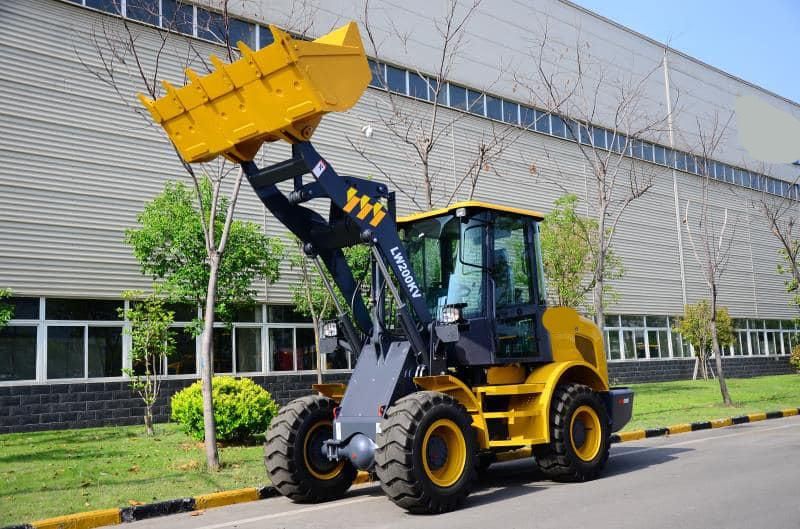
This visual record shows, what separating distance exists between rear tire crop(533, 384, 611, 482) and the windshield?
1.45 metres

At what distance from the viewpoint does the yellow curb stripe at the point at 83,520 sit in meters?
7.25

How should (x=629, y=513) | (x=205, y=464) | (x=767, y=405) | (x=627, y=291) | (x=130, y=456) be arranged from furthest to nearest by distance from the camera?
(x=627, y=291), (x=767, y=405), (x=130, y=456), (x=205, y=464), (x=629, y=513)

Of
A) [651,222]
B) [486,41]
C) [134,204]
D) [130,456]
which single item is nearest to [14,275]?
[134,204]

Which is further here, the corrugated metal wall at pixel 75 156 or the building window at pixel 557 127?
the building window at pixel 557 127

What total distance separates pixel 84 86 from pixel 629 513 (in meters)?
17.2

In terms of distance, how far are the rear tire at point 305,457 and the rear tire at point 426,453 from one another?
1253 millimetres

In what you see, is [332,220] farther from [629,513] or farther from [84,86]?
[84,86]

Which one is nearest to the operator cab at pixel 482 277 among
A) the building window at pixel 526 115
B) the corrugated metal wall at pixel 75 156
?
the corrugated metal wall at pixel 75 156

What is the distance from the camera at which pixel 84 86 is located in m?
19.2

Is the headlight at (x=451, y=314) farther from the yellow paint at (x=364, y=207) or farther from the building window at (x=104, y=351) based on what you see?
the building window at (x=104, y=351)

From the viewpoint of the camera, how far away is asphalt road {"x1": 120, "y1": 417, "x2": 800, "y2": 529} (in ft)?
21.3

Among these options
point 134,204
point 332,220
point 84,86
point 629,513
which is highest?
point 84,86

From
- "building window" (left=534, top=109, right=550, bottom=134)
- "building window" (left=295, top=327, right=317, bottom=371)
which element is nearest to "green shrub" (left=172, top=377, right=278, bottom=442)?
"building window" (left=295, top=327, right=317, bottom=371)

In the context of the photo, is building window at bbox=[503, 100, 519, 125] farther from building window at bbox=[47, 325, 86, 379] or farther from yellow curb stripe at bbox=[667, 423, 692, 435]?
building window at bbox=[47, 325, 86, 379]
